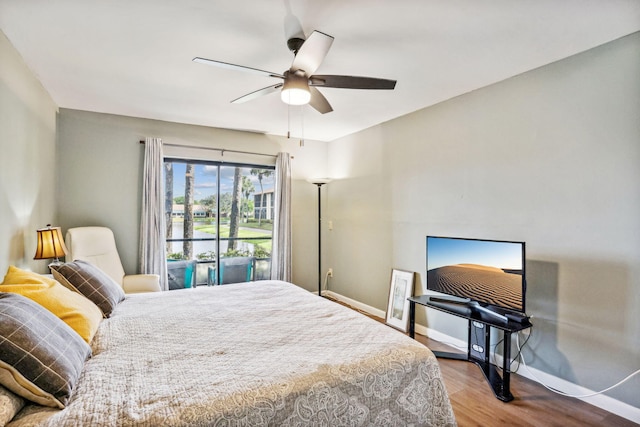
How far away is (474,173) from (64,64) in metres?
3.60

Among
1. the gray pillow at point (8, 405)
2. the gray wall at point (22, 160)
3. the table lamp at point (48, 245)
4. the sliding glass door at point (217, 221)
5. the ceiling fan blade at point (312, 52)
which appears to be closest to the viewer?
the gray pillow at point (8, 405)

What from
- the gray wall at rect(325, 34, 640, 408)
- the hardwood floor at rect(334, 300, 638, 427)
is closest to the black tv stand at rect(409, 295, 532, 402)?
the hardwood floor at rect(334, 300, 638, 427)

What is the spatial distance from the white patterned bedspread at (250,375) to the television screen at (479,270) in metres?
1.18

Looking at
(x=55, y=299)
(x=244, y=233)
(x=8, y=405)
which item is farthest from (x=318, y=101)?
(x=244, y=233)

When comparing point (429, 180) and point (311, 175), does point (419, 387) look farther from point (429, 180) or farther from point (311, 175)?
point (311, 175)

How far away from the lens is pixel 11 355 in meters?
1.12

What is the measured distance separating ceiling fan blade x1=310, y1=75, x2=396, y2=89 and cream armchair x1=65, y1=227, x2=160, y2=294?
279 centimetres

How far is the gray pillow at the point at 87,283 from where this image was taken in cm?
210

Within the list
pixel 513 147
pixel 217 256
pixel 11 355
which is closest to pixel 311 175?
pixel 217 256

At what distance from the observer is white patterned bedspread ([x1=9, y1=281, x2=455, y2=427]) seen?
A: 116 cm

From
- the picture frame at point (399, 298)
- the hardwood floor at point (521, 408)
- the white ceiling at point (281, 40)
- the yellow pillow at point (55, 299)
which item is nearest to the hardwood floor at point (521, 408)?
the hardwood floor at point (521, 408)

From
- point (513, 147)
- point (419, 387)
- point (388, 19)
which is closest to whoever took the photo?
point (419, 387)

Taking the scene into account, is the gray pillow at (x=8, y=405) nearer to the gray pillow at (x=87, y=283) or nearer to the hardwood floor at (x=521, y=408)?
the gray pillow at (x=87, y=283)

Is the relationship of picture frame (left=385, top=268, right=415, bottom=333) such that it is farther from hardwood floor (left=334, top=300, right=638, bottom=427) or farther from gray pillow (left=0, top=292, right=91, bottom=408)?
gray pillow (left=0, top=292, right=91, bottom=408)
